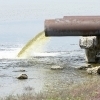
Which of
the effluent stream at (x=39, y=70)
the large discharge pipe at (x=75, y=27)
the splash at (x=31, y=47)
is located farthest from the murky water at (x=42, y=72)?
the large discharge pipe at (x=75, y=27)

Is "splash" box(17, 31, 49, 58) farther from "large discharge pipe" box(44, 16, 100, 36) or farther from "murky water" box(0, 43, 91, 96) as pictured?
"large discharge pipe" box(44, 16, 100, 36)

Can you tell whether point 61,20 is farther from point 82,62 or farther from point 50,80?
point 82,62

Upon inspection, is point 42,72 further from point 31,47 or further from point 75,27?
point 75,27

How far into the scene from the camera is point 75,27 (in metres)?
2.37

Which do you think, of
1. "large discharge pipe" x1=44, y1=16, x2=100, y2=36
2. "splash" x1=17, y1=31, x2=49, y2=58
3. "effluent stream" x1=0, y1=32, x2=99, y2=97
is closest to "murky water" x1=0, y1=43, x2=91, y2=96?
"effluent stream" x1=0, y1=32, x2=99, y2=97

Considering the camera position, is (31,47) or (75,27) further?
(31,47)

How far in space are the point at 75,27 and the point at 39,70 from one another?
2142 centimetres

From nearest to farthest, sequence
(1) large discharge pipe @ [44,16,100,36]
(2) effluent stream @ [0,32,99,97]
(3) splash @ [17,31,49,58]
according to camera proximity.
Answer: (1) large discharge pipe @ [44,16,100,36] < (2) effluent stream @ [0,32,99,97] < (3) splash @ [17,31,49,58]

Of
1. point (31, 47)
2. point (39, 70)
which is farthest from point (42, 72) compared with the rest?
point (31, 47)

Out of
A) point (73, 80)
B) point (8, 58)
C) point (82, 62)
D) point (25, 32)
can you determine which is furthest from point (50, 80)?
point (25, 32)

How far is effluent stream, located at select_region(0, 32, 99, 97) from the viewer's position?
18.0m

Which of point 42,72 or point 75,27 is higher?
point 75,27

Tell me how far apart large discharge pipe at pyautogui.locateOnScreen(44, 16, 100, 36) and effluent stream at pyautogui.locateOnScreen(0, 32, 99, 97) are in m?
13.1

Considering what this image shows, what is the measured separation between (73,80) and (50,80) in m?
1.03
